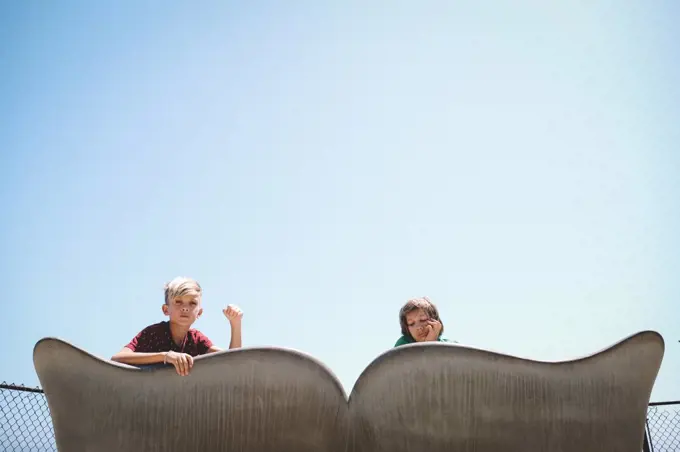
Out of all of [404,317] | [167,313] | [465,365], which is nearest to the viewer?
[465,365]

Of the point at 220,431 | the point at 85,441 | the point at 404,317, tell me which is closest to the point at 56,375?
the point at 85,441

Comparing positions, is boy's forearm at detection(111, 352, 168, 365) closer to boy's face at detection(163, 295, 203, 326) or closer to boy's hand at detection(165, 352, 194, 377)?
boy's hand at detection(165, 352, 194, 377)

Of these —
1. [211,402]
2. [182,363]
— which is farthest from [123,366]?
[211,402]

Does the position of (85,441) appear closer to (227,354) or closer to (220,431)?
(220,431)

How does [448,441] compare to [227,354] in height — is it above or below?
below

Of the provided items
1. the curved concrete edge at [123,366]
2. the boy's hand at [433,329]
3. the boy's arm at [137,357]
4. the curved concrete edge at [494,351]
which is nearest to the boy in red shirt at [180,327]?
the boy's arm at [137,357]

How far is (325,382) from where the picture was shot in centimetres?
207

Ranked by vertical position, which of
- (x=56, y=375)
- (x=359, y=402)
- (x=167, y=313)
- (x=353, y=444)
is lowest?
(x=353, y=444)

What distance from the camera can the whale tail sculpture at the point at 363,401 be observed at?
204 centimetres

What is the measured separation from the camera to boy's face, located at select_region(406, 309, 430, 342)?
10.5 ft

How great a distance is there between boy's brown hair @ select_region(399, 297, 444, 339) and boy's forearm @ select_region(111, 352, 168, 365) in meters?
1.62

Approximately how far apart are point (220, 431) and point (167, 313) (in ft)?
3.60

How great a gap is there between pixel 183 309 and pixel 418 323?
1.47m

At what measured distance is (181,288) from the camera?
9.46ft
